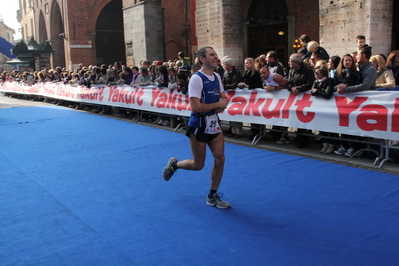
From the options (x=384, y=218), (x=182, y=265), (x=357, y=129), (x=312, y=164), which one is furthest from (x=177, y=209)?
(x=357, y=129)

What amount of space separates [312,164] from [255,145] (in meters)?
1.90

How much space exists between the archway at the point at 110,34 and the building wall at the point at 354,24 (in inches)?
1104

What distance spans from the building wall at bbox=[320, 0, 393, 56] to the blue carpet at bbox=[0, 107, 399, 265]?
203 inches

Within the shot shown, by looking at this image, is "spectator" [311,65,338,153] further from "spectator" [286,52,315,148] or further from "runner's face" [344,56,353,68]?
"runner's face" [344,56,353,68]

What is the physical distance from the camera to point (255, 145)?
880 centimetres

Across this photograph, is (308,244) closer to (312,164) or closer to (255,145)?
(312,164)

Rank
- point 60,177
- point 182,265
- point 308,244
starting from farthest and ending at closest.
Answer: point 60,177, point 308,244, point 182,265

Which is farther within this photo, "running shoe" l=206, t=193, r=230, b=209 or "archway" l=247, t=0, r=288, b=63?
"archway" l=247, t=0, r=288, b=63

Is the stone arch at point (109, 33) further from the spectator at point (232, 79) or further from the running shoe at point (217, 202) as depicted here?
the running shoe at point (217, 202)

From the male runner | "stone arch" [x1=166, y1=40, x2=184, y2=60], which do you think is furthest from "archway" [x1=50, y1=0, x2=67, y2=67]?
the male runner

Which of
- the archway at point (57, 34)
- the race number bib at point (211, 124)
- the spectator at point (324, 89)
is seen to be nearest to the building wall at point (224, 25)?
the spectator at point (324, 89)

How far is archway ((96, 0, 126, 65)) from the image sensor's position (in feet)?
122

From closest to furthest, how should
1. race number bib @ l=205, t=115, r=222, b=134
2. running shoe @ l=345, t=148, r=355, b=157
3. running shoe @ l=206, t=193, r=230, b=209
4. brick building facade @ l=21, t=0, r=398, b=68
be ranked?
race number bib @ l=205, t=115, r=222, b=134
running shoe @ l=206, t=193, r=230, b=209
running shoe @ l=345, t=148, r=355, b=157
brick building facade @ l=21, t=0, r=398, b=68

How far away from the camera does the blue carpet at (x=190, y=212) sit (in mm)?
3926
